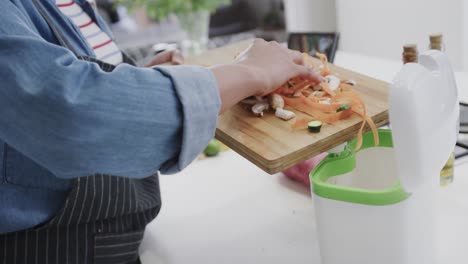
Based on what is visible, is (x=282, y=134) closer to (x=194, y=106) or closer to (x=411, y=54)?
(x=194, y=106)

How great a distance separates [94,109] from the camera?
0.45 m

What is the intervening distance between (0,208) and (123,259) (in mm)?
185

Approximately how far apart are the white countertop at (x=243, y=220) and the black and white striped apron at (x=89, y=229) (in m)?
0.09

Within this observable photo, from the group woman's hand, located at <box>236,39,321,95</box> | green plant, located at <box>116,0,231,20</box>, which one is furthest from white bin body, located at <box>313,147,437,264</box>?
green plant, located at <box>116,0,231,20</box>

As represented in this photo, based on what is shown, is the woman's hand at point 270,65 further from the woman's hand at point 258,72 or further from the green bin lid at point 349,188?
the green bin lid at point 349,188

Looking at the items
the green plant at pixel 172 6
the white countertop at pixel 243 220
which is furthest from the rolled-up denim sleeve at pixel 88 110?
the green plant at pixel 172 6

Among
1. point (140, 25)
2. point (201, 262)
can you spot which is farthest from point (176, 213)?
point (140, 25)

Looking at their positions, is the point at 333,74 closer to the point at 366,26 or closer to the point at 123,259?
the point at 123,259

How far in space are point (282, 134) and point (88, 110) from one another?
23cm

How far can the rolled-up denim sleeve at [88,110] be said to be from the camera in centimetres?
45

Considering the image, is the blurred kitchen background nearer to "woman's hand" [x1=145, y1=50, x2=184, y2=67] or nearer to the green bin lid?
"woman's hand" [x1=145, y1=50, x2=184, y2=67]

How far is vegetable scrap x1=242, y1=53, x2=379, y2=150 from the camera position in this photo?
601mm

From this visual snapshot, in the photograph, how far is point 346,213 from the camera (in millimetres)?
547

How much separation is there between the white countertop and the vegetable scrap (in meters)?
0.20
